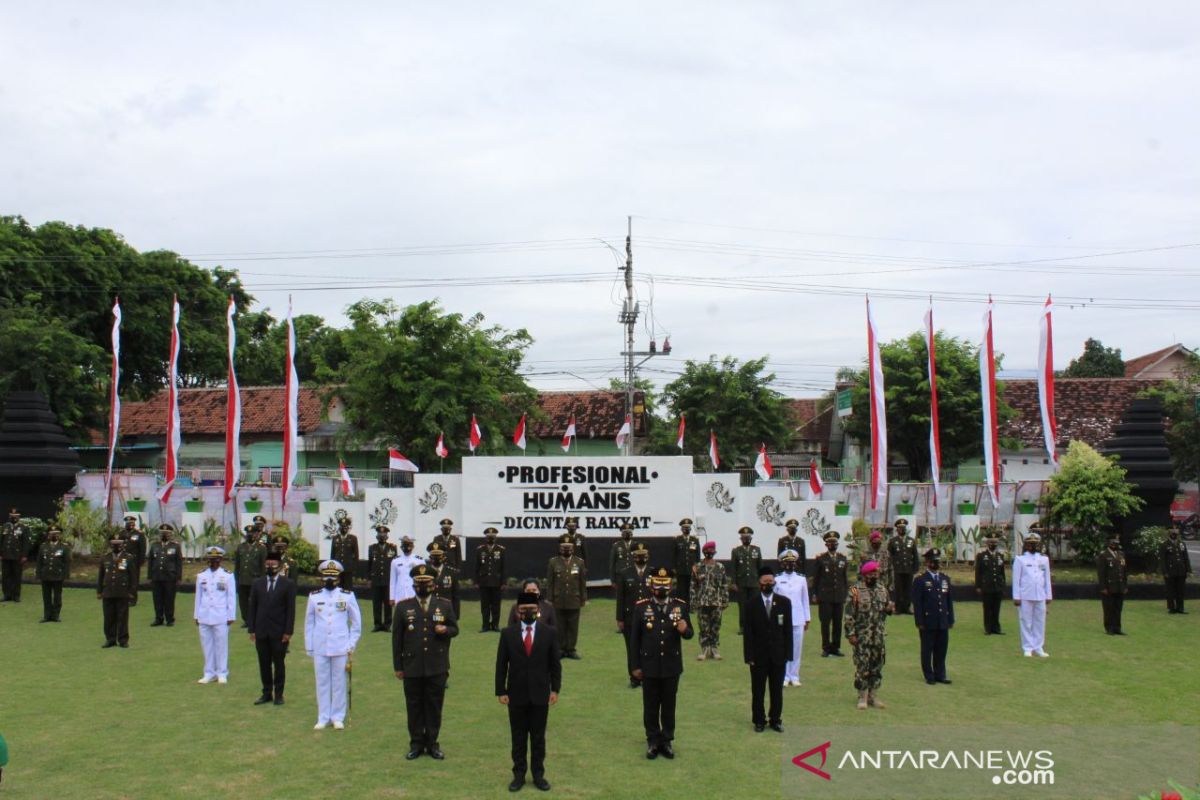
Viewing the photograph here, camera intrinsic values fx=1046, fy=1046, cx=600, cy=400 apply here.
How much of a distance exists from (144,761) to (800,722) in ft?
19.3

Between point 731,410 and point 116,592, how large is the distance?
26.8 meters

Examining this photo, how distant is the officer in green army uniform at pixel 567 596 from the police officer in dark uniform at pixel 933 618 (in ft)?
14.6

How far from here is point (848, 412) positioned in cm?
3934

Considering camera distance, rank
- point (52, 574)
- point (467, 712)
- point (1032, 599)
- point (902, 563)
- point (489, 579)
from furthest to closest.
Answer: point (902, 563), point (52, 574), point (489, 579), point (1032, 599), point (467, 712)

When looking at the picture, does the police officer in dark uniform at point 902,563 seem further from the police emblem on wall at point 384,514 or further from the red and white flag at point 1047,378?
the police emblem on wall at point 384,514

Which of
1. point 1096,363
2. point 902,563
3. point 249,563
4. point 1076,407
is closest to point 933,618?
point 902,563

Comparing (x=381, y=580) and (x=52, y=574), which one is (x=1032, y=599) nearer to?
(x=381, y=580)

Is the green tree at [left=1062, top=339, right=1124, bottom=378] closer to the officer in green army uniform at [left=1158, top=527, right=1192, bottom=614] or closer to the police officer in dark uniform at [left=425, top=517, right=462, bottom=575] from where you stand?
the officer in green army uniform at [left=1158, top=527, right=1192, bottom=614]

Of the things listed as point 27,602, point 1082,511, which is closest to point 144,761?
point 27,602

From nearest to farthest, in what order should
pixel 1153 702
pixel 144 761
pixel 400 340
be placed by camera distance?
1. pixel 144 761
2. pixel 1153 702
3. pixel 400 340

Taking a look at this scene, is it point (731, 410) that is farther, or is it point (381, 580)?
point (731, 410)

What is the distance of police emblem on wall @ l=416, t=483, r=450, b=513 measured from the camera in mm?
20000

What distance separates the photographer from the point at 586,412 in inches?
1813

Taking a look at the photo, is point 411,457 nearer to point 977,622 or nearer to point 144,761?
point 977,622
